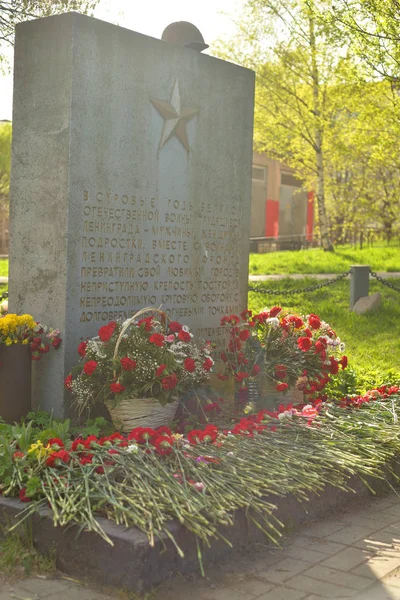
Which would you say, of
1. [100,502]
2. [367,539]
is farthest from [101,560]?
[367,539]

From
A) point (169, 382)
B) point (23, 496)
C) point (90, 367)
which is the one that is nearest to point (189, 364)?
point (169, 382)

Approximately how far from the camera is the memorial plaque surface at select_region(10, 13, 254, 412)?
617 centimetres

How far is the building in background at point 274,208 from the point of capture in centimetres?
4486

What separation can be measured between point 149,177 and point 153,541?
359cm

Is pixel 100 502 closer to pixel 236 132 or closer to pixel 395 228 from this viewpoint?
pixel 236 132

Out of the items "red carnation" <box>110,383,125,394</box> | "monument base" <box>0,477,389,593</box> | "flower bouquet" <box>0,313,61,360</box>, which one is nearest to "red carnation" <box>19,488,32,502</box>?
"monument base" <box>0,477,389,593</box>

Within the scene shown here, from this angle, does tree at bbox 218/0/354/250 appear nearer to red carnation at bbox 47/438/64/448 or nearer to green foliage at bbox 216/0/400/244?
green foliage at bbox 216/0/400/244

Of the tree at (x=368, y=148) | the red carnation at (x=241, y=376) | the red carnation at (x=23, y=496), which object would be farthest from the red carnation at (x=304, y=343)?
the tree at (x=368, y=148)

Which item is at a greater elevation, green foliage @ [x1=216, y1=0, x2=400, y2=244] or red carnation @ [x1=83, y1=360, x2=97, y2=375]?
green foliage @ [x1=216, y1=0, x2=400, y2=244]

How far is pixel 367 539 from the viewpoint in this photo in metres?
4.82

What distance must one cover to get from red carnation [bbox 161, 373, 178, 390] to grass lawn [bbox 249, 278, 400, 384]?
3.97 meters

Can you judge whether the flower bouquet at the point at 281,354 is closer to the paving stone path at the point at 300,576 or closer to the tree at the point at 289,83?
the paving stone path at the point at 300,576

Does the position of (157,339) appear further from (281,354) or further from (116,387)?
(281,354)

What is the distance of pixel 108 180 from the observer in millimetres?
6430
